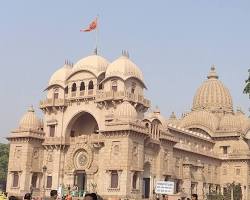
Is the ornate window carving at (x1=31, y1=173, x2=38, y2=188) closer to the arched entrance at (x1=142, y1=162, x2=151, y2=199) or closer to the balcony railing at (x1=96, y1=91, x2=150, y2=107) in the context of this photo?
the balcony railing at (x1=96, y1=91, x2=150, y2=107)

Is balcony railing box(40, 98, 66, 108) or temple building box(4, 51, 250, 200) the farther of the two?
balcony railing box(40, 98, 66, 108)

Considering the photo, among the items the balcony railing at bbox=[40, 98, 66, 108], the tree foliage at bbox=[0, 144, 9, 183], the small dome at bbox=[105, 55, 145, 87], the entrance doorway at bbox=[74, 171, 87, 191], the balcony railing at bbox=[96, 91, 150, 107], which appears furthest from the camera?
the tree foliage at bbox=[0, 144, 9, 183]

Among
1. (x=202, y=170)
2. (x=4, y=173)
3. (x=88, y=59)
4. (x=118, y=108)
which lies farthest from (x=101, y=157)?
(x=4, y=173)

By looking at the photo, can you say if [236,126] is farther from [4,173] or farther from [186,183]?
[4,173]

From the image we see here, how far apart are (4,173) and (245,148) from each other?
39.3 meters

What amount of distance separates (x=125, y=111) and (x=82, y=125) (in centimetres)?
1042

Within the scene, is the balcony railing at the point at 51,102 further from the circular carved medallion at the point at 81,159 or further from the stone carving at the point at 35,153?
the circular carved medallion at the point at 81,159

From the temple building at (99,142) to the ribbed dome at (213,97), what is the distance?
15.1 metres

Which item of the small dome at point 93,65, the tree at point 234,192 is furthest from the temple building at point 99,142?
the tree at point 234,192

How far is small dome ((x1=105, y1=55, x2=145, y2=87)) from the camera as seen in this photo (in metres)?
47.1

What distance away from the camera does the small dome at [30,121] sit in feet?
165

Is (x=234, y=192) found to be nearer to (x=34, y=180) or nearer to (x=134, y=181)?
(x=134, y=181)

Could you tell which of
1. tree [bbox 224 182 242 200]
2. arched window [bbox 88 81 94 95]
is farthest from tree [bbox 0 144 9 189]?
tree [bbox 224 182 242 200]

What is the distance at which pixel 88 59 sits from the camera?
50438mm
